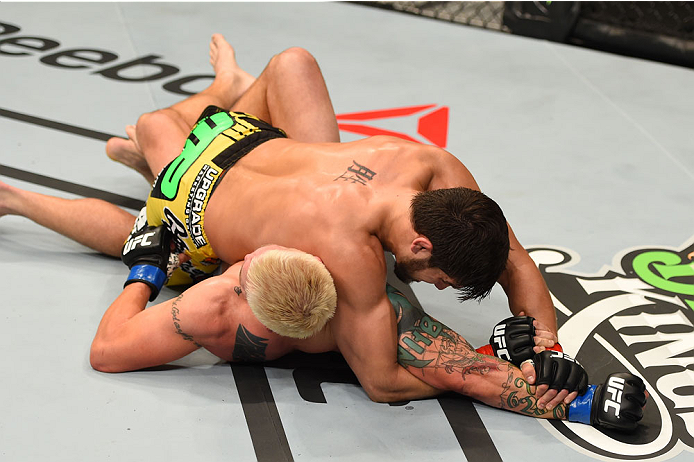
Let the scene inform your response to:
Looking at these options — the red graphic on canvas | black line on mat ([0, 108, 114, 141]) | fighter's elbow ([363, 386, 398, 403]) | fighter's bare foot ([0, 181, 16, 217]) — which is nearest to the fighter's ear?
fighter's elbow ([363, 386, 398, 403])

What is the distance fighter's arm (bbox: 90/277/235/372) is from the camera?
2133 mm

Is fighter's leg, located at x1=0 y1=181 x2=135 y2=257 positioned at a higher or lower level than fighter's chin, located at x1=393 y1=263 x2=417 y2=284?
lower

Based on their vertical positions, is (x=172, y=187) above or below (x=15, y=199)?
above

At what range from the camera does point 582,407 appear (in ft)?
6.88

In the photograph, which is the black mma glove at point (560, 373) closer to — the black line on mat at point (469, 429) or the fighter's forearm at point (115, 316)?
the black line on mat at point (469, 429)

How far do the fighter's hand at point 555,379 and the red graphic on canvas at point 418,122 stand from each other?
1729 mm

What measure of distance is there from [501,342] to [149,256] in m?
1.13

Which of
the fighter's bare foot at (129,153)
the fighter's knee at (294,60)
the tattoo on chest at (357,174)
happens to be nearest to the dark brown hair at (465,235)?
the tattoo on chest at (357,174)

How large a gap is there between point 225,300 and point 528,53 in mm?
3551

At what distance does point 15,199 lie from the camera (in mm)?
2775

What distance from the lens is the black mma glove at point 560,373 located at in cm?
209

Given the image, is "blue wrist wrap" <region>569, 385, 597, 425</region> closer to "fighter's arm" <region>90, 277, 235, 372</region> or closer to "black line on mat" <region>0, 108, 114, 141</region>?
"fighter's arm" <region>90, 277, 235, 372</region>

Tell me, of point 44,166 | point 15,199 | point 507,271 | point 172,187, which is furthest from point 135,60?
point 507,271

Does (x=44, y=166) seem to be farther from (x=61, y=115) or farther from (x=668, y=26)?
(x=668, y=26)
